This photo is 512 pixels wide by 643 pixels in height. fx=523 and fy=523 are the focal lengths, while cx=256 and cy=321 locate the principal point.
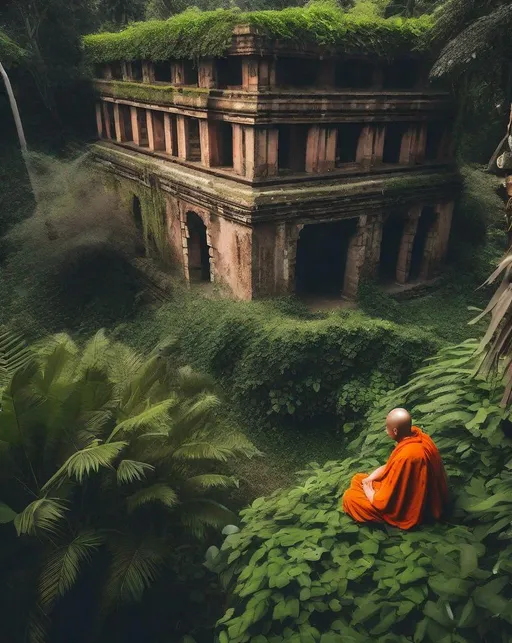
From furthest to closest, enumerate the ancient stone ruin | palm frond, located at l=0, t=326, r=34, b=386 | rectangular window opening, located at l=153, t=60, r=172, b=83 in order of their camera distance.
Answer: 1. rectangular window opening, located at l=153, t=60, r=172, b=83
2. the ancient stone ruin
3. palm frond, located at l=0, t=326, r=34, b=386

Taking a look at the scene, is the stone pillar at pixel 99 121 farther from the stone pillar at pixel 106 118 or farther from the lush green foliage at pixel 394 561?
the lush green foliage at pixel 394 561

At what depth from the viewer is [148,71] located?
611 inches

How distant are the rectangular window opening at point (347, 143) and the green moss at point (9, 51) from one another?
39.6 feet

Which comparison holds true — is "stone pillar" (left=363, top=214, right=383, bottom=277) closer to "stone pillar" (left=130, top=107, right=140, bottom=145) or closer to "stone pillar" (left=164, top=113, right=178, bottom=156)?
"stone pillar" (left=164, top=113, right=178, bottom=156)

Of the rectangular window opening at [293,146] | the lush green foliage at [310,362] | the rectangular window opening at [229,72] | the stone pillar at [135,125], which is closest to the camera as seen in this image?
the lush green foliage at [310,362]

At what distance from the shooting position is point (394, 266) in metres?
16.5

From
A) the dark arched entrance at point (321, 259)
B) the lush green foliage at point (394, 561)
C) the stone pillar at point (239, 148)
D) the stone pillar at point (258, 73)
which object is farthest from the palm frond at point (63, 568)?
the dark arched entrance at point (321, 259)

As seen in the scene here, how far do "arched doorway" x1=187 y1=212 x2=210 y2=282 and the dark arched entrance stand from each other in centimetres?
279

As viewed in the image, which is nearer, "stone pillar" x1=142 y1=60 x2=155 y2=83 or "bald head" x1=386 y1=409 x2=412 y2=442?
"bald head" x1=386 y1=409 x2=412 y2=442

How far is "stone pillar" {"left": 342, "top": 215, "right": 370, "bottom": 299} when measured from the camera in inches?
545

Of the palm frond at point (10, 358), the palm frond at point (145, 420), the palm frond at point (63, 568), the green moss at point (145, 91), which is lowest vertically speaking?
the palm frond at point (63, 568)

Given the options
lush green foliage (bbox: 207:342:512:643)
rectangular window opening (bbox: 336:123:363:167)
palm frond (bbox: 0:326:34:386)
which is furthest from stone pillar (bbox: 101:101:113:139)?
lush green foliage (bbox: 207:342:512:643)

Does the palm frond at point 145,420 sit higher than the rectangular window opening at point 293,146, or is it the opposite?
the rectangular window opening at point 293,146

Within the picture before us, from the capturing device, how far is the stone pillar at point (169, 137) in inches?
591
